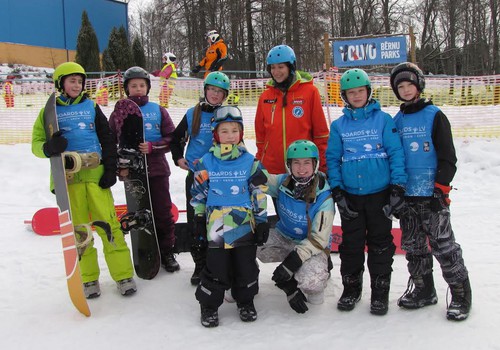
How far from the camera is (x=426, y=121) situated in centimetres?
299

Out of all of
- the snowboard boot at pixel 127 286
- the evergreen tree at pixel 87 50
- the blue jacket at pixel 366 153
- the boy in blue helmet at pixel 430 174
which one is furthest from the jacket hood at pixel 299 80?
the evergreen tree at pixel 87 50

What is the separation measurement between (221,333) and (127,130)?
77.9 inches

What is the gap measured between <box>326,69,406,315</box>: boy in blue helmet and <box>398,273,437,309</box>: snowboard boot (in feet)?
0.53

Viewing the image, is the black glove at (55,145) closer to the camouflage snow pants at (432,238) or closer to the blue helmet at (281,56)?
the blue helmet at (281,56)

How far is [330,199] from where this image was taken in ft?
10.8

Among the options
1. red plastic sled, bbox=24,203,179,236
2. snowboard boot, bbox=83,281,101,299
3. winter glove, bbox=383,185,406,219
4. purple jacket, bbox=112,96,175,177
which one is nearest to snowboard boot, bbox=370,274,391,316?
winter glove, bbox=383,185,406,219

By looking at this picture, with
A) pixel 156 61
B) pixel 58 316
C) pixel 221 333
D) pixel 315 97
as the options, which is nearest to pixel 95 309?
pixel 58 316

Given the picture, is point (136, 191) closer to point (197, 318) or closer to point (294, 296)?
point (197, 318)

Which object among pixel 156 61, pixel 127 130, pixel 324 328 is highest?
pixel 156 61

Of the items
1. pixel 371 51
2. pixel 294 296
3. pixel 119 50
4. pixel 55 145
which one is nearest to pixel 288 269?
pixel 294 296

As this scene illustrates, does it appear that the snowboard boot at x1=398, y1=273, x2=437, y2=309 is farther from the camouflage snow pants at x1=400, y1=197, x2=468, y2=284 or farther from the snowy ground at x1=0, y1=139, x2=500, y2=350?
the camouflage snow pants at x1=400, y1=197, x2=468, y2=284

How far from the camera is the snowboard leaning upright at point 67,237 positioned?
10.4ft

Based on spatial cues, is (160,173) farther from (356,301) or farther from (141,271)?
(356,301)

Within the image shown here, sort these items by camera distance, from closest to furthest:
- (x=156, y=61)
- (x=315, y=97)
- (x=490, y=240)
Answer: (x=315, y=97), (x=490, y=240), (x=156, y=61)
